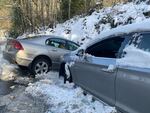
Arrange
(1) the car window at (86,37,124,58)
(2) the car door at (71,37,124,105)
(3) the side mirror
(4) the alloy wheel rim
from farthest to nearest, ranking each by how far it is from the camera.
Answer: (4) the alloy wheel rim → (3) the side mirror → (1) the car window at (86,37,124,58) → (2) the car door at (71,37,124,105)

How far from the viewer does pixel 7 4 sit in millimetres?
40875

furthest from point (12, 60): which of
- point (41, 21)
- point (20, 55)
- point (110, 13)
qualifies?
point (41, 21)

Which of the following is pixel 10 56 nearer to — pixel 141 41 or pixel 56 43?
pixel 56 43

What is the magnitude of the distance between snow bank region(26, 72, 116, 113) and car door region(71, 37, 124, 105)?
267 millimetres

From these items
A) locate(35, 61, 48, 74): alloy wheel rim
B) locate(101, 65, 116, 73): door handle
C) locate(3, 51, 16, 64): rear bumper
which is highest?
locate(101, 65, 116, 73): door handle

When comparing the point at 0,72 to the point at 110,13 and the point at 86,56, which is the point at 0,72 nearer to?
the point at 86,56

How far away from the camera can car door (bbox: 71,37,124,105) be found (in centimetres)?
740

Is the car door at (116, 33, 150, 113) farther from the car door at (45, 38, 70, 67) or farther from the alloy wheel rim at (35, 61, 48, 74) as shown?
the car door at (45, 38, 70, 67)

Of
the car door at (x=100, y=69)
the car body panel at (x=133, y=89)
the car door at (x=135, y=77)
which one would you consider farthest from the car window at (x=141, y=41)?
the car door at (x=100, y=69)

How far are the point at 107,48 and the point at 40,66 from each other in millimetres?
6354

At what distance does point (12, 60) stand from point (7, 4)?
89.2ft

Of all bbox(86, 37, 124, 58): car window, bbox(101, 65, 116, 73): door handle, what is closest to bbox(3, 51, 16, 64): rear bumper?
bbox(86, 37, 124, 58): car window

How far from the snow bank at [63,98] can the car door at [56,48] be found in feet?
6.78

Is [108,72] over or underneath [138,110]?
over
